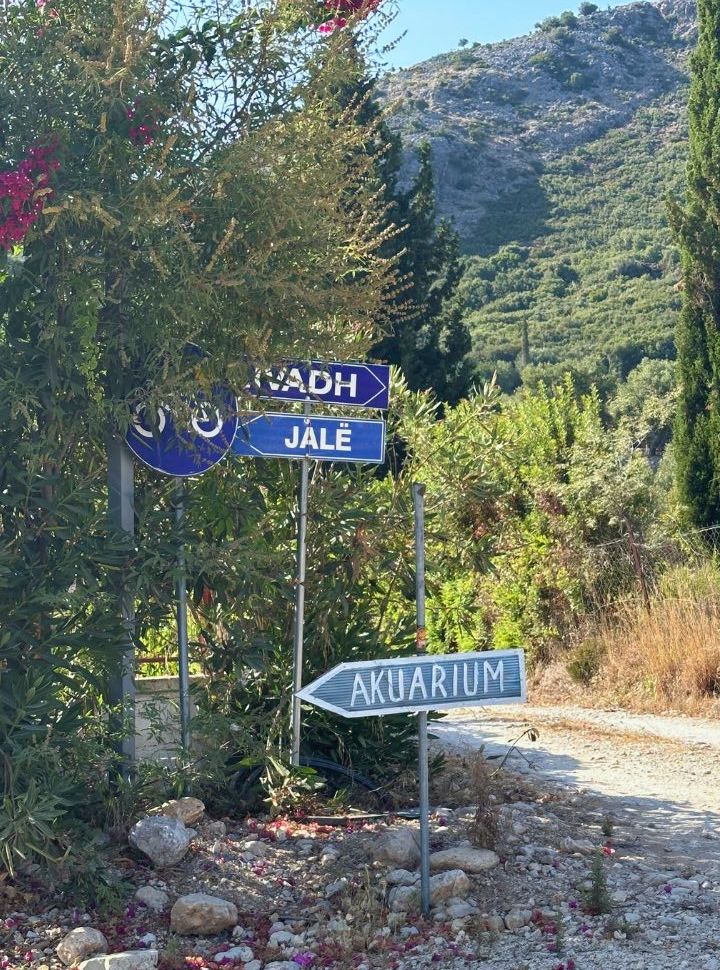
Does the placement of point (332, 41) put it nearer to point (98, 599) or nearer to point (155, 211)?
point (155, 211)

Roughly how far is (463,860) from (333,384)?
2282 mm

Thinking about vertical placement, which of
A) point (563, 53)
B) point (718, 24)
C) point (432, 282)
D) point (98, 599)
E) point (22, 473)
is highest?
point (563, 53)

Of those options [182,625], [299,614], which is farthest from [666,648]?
[182,625]

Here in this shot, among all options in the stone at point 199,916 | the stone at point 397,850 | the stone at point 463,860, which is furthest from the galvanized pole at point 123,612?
the stone at point 463,860

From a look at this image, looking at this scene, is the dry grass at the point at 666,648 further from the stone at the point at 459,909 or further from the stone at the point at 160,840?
the stone at the point at 160,840

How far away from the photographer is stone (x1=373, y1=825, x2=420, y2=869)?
504cm

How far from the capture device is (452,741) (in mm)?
8242

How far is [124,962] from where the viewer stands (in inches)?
157

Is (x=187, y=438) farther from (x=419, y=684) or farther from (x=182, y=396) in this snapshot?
(x=419, y=684)

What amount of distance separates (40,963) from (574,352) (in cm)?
3713

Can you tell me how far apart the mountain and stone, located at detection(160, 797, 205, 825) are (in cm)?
2996

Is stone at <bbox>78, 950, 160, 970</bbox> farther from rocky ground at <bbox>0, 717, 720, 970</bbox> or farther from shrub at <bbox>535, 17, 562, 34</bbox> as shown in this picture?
shrub at <bbox>535, 17, 562, 34</bbox>

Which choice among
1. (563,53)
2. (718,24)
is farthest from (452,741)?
(563,53)

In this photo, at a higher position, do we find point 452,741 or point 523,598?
point 523,598
